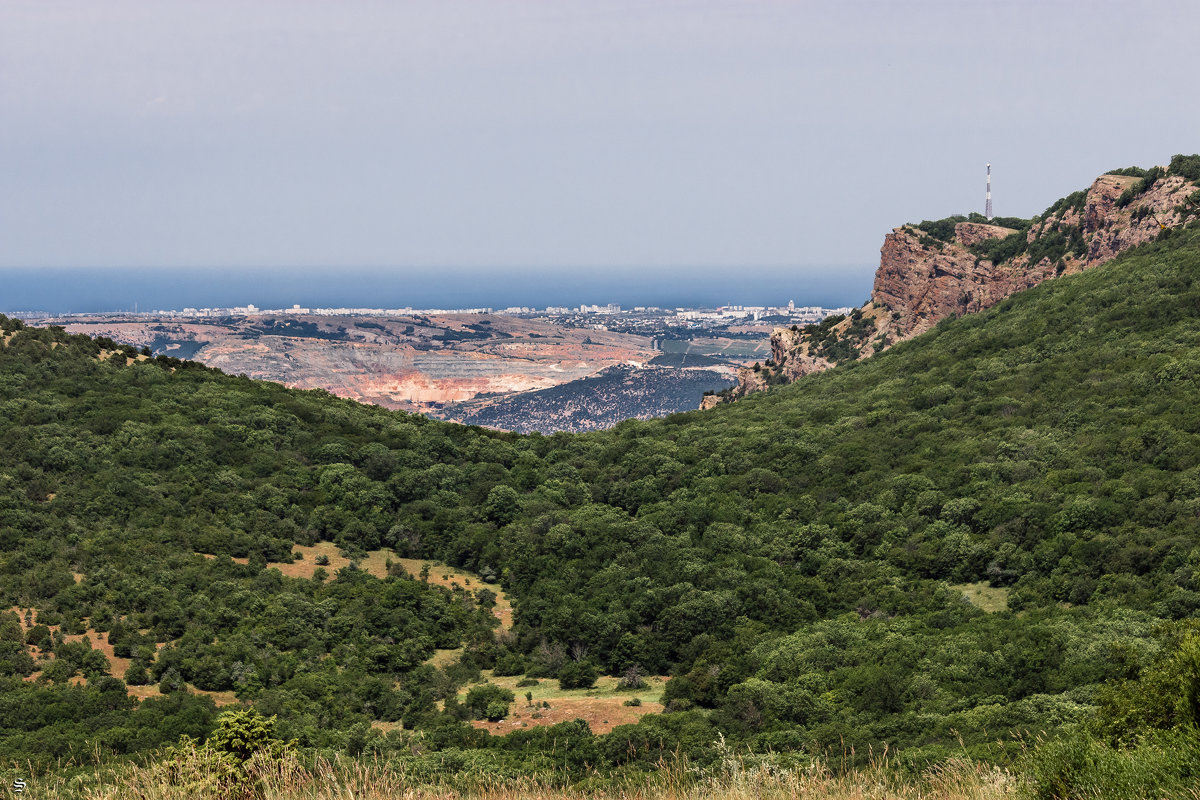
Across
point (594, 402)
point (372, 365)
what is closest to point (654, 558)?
point (594, 402)

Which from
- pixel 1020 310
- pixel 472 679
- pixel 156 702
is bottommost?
pixel 472 679

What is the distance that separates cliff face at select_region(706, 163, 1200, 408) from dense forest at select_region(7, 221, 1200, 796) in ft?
37.3

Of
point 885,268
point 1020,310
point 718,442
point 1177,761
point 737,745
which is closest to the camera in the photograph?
point 1177,761

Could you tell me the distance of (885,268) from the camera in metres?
84.5

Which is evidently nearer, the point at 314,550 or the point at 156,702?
the point at 156,702

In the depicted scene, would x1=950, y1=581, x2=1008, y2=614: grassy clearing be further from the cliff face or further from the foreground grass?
the cliff face

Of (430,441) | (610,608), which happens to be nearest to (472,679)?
(610,608)

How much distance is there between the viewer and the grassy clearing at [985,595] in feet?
94.3

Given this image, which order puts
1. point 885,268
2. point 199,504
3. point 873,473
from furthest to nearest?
point 885,268, point 873,473, point 199,504

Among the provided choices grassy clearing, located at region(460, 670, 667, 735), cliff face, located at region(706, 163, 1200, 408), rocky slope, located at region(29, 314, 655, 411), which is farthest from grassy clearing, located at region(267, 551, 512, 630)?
rocky slope, located at region(29, 314, 655, 411)

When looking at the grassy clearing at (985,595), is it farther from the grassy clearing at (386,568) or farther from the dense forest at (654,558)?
the grassy clearing at (386,568)

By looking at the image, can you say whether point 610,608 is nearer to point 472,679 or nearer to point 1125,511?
point 472,679

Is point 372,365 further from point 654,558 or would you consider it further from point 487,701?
point 487,701

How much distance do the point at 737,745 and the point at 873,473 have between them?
72.1 ft
